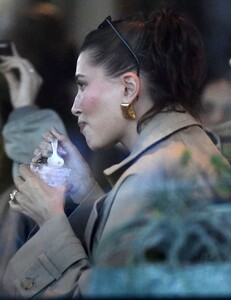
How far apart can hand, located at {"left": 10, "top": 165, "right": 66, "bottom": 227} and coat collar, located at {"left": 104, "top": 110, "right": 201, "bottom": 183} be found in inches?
7.0

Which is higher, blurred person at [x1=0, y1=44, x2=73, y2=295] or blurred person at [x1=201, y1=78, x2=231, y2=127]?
blurred person at [x1=0, y1=44, x2=73, y2=295]

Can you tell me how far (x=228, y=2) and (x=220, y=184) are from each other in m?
0.59

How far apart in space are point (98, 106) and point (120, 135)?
0.11 meters

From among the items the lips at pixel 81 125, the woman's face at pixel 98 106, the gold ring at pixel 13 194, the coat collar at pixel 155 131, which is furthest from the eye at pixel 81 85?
the gold ring at pixel 13 194

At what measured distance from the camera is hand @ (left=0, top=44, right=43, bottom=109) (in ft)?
10.2

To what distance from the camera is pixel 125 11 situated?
10.1ft

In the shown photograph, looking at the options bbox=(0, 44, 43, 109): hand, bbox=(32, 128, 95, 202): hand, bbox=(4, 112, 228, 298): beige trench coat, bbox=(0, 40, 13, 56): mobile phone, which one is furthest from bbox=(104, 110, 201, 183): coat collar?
bbox=(0, 40, 13, 56): mobile phone

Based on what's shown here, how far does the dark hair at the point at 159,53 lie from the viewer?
2980mm

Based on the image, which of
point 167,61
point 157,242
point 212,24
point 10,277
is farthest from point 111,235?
point 212,24

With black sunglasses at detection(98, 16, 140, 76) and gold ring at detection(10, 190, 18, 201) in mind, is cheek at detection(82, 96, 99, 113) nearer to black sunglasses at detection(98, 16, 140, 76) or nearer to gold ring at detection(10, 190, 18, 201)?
black sunglasses at detection(98, 16, 140, 76)

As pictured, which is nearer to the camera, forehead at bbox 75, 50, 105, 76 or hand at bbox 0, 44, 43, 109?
forehead at bbox 75, 50, 105, 76

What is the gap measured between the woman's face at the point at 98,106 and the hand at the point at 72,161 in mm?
89

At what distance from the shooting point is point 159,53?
2984mm

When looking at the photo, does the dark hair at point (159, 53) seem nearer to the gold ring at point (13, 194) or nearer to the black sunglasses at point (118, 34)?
the black sunglasses at point (118, 34)
